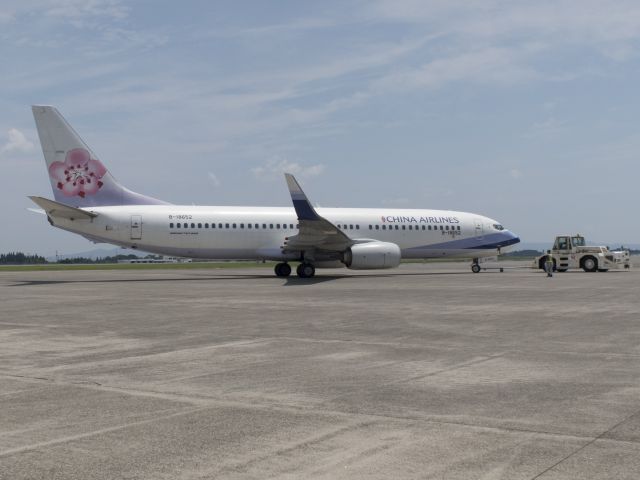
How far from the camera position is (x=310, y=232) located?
33.8 meters

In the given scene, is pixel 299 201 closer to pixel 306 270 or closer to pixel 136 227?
pixel 306 270

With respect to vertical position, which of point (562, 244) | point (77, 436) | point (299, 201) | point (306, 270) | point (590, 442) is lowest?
point (562, 244)

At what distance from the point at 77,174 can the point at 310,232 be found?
11501 mm

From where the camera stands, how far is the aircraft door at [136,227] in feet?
112

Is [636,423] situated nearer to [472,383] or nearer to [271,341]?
[472,383]

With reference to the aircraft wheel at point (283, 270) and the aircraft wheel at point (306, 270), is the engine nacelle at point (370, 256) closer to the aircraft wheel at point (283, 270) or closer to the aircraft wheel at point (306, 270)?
the aircraft wheel at point (306, 270)

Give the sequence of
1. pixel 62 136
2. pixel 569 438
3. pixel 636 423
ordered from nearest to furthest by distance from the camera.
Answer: pixel 569 438 → pixel 636 423 → pixel 62 136

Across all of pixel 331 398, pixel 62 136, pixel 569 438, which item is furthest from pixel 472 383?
pixel 62 136

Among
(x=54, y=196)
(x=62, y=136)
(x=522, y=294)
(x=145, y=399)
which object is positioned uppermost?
(x=62, y=136)

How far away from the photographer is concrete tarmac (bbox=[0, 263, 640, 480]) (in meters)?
5.14

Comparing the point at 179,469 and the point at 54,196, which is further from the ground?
the point at 54,196

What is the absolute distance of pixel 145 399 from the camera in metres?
7.34

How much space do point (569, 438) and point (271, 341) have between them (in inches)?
274

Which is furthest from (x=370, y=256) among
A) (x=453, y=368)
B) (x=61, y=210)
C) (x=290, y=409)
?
(x=290, y=409)
